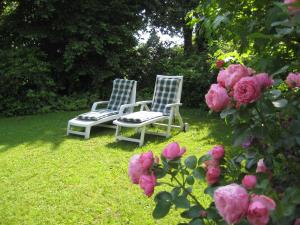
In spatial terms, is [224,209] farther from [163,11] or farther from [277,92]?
[163,11]

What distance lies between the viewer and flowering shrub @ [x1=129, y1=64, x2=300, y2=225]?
0.96 metres

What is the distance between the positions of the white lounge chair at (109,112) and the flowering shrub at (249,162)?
574cm

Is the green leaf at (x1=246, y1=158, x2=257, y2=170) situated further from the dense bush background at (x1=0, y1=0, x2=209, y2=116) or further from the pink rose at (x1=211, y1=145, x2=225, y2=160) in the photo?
the dense bush background at (x1=0, y1=0, x2=209, y2=116)

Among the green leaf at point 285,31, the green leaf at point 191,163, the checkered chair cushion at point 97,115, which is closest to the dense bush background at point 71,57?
the checkered chair cushion at point 97,115

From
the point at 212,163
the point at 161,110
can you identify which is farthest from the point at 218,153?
the point at 161,110

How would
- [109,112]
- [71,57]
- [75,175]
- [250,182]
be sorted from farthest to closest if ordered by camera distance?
[71,57], [109,112], [75,175], [250,182]

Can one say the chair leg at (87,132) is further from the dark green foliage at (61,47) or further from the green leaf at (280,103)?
the green leaf at (280,103)

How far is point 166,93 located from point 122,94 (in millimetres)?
1033

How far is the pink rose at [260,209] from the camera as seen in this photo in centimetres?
95

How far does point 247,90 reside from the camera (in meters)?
1.11

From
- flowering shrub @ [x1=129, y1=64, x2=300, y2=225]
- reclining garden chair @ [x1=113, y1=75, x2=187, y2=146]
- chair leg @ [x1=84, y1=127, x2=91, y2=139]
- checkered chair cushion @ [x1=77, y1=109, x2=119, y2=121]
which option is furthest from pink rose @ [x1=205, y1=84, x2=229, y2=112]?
checkered chair cushion @ [x1=77, y1=109, x2=119, y2=121]

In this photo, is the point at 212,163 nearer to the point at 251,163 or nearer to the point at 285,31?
the point at 251,163

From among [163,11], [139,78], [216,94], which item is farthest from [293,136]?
[163,11]

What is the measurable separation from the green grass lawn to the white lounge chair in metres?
0.21
